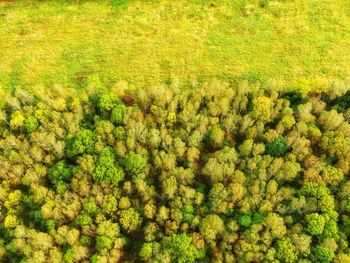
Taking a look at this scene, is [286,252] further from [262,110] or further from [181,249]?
[262,110]

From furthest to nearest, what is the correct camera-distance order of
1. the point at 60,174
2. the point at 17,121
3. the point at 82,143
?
the point at 17,121 → the point at 82,143 → the point at 60,174

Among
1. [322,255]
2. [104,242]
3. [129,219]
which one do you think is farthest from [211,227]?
[322,255]

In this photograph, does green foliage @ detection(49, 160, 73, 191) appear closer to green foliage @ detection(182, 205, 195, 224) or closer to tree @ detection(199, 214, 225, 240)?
green foliage @ detection(182, 205, 195, 224)

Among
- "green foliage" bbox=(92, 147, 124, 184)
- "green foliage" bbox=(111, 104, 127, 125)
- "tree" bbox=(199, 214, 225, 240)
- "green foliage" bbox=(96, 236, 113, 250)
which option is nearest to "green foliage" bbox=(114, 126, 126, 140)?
"green foliage" bbox=(111, 104, 127, 125)

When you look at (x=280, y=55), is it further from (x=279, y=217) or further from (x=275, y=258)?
(x=275, y=258)

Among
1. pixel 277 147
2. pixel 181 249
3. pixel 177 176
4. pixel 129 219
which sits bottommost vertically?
pixel 181 249

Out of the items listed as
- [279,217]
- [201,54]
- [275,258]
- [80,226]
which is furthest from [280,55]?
[80,226]

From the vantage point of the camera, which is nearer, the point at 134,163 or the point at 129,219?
the point at 129,219
